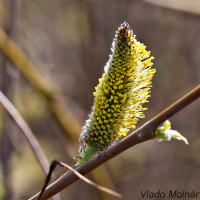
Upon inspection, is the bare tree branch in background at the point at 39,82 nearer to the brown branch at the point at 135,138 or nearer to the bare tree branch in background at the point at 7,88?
the bare tree branch in background at the point at 7,88

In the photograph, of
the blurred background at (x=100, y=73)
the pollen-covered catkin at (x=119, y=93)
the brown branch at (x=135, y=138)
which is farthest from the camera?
the blurred background at (x=100, y=73)

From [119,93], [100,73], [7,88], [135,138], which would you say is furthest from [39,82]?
[135,138]

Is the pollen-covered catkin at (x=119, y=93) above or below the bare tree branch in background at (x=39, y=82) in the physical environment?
below

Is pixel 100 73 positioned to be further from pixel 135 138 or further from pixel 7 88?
pixel 135 138

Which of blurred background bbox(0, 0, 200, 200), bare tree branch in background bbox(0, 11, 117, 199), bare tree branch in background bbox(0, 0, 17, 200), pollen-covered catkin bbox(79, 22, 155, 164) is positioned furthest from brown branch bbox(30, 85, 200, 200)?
blurred background bbox(0, 0, 200, 200)

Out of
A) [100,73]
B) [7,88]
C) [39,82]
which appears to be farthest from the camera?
[100,73]

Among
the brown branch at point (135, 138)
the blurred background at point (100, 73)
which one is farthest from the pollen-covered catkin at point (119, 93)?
the blurred background at point (100, 73)

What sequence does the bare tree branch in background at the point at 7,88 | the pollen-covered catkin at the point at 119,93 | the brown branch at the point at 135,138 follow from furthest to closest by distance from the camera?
the bare tree branch in background at the point at 7,88, the pollen-covered catkin at the point at 119,93, the brown branch at the point at 135,138
